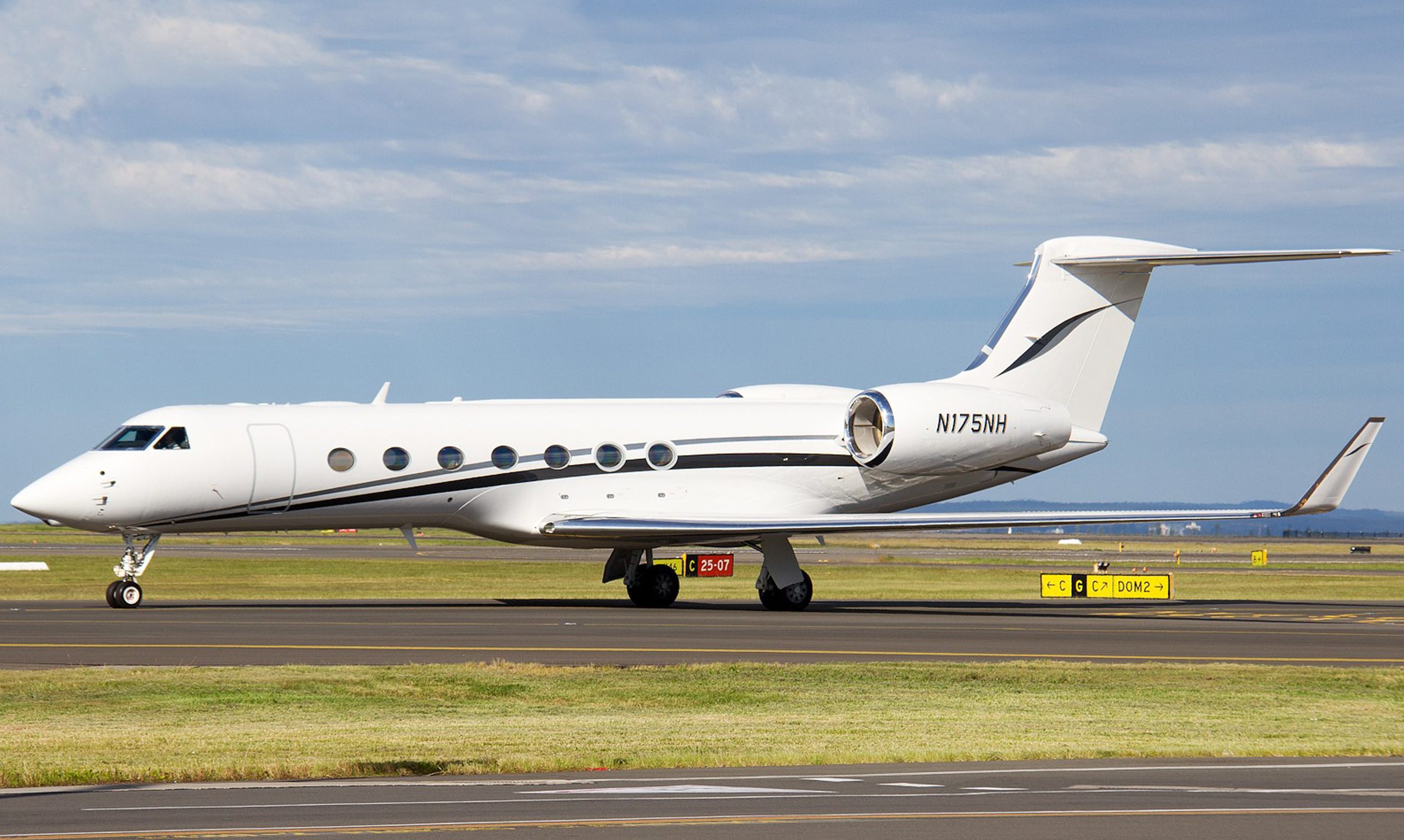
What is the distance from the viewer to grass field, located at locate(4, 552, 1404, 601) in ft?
137

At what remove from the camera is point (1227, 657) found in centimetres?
2248

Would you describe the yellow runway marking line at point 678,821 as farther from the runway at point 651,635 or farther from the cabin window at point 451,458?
the cabin window at point 451,458

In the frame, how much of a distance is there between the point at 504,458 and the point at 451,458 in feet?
3.31

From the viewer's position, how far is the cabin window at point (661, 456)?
32.7 metres

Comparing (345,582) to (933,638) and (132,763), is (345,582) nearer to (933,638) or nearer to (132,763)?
(933,638)

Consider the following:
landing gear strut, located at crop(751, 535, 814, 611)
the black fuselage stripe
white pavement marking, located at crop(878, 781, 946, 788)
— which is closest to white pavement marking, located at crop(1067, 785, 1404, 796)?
white pavement marking, located at crop(878, 781, 946, 788)

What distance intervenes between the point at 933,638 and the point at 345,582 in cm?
2756

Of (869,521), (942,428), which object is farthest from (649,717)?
(942,428)

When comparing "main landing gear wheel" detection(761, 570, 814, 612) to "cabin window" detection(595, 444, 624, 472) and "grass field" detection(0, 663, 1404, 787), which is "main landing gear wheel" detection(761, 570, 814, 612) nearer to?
"cabin window" detection(595, 444, 624, 472)

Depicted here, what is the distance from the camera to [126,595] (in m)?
30.2

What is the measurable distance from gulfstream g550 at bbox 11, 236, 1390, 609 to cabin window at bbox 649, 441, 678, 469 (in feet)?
0.12

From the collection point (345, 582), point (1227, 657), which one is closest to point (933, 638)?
point (1227, 657)

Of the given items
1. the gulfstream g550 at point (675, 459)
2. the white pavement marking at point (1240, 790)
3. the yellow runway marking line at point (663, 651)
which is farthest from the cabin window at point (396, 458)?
the white pavement marking at point (1240, 790)

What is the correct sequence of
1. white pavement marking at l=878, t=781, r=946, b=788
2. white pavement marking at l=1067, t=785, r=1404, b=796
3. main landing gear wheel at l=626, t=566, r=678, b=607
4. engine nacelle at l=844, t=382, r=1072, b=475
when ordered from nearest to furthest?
white pavement marking at l=1067, t=785, r=1404, b=796 < white pavement marking at l=878, t=781, r=946, b=788 < engine nacelle at l=844, t=382, r=1072, b=475 < main landing gear wheel at l=626, t=566, r=678, b=607
